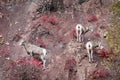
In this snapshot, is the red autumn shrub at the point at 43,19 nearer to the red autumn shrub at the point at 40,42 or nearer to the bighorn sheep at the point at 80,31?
the red autumn shrub at the point at 40,42

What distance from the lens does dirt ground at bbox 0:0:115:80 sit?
2092cm

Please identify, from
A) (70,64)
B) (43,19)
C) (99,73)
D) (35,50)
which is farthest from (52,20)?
(99,73)

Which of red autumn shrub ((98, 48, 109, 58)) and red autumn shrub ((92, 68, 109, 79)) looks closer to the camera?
red autumn shrub ((92, 68, 109, 79))

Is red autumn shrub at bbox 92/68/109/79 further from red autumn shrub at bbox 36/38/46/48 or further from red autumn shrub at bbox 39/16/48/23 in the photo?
red autumn shrub at bbox 39/16/48/23

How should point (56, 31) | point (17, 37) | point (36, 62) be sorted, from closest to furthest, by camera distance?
point (36, 62) → point (56, 31) → point (17, 37)

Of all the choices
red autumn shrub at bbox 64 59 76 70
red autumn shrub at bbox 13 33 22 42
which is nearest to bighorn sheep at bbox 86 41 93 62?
red autumn shrub at bbox 64 59 76 70

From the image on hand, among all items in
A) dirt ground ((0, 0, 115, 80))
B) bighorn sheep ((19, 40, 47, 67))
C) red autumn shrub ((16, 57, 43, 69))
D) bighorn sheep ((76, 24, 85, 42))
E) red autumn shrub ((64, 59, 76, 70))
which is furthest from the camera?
bighorn sheep ((76, 24, 85, 42))

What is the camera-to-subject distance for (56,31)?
82.0 ft

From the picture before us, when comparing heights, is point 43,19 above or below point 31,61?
above

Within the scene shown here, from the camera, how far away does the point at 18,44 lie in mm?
24344

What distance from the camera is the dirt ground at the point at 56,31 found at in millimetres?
20922

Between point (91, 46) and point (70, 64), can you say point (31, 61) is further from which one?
point (91, 46)

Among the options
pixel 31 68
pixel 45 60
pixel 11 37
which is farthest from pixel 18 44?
pixel 31 68

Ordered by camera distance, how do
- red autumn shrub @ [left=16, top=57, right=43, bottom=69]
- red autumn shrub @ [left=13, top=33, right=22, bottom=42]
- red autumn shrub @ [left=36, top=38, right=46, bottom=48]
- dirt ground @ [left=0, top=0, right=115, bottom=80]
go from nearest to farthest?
red autumn shrub @ [left=16, top=57, right=43, bottom=69] → dirt ground @ [left=0, top=0, right=115, bottom=80] → red autumn shrub @ [left=36, top=38, right=46, bottom=48] → red autumn shrub @ [left=13, top=33, right=22, bottom=42]
